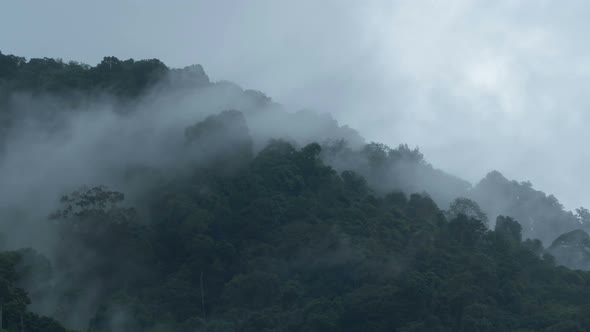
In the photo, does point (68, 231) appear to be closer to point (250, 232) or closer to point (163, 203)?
point (163, 203)

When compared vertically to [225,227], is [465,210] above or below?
above

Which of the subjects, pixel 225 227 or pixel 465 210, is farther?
pixel 465 210

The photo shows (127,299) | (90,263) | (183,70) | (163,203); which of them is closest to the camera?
(127,299)

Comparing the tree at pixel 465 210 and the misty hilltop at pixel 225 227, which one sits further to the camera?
the tree at pixel 465 210

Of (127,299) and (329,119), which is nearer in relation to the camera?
(127,299)

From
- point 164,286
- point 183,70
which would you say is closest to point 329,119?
point 183,70

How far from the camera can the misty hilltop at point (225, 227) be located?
44.9 metres

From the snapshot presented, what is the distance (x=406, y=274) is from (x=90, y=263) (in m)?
12.9

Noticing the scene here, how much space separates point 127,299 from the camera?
150 ft

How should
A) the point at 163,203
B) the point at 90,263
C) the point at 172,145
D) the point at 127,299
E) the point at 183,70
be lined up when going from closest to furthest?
1. the point at 127,299
2. the point at 90,263
3. the point at 163,203
4. the point at 172,145
5. the point at 183,70

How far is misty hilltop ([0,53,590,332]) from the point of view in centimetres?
4491

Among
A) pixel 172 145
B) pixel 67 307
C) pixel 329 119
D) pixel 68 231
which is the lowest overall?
pixel 67 307

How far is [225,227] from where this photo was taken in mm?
52625

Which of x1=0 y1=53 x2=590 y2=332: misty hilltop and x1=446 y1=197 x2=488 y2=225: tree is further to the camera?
x1=446 y1=197 x2=488 y2=225: tree
